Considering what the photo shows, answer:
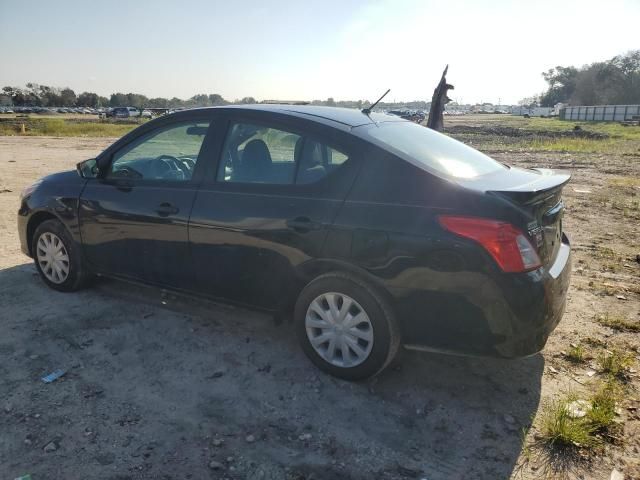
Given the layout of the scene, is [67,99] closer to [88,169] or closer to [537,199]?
[88,169]

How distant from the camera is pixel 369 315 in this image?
3176 mm

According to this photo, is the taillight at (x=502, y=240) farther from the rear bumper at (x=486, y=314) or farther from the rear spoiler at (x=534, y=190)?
the rear spoiler at (x=534, y=190)

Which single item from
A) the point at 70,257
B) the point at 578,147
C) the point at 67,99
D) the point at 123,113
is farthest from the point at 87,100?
the point at 70,257

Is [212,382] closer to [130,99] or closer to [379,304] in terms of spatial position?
[379,304]

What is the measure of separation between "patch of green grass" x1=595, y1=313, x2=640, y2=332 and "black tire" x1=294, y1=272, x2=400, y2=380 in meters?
2.13

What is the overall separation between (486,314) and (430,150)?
1227 millimetres

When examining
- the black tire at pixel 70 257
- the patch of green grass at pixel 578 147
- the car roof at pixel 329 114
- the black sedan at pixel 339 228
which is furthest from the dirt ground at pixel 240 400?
the patch of green grass at pixel 578 147

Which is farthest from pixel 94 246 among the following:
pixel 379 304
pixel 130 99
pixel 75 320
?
pixel 130 99

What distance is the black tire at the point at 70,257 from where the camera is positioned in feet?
15.2

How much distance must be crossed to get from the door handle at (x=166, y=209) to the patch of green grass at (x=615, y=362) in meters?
3.27

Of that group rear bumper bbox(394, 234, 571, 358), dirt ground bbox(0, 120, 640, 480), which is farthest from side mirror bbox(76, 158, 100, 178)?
rear bumper bbox(394, 234, 571, 358)

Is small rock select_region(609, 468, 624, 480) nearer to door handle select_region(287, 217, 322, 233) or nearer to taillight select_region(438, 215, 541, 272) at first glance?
taillight select_region(438, 215, 541, 272)

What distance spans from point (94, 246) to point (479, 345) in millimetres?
3306

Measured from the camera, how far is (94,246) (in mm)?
4461
